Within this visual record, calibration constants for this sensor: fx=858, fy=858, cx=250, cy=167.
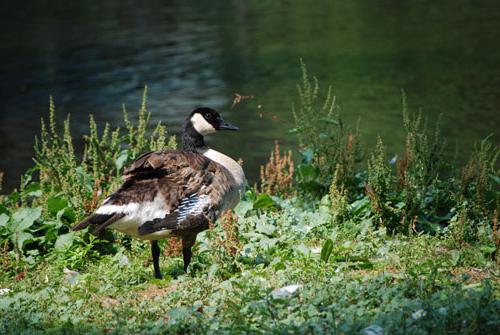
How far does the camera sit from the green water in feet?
46.2

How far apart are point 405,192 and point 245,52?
43.2 ft

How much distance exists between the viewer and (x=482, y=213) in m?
7.26

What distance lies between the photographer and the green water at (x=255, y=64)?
14094 mm

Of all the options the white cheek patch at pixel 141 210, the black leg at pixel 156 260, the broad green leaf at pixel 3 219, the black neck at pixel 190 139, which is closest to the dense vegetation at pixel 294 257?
the broad green leaf at pixel 3 219

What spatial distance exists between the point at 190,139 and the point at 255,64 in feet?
36.2

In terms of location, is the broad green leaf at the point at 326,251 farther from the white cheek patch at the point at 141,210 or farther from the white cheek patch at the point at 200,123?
the white cheek patch at the point at 200,123

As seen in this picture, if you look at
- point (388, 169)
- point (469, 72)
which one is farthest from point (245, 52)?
point (388, 169)

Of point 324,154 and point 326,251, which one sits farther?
point 324,154

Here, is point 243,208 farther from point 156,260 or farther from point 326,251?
point 326,251

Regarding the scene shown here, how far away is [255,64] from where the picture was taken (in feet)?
61.2

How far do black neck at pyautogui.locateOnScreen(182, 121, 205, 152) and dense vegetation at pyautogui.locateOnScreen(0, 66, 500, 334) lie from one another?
659 millimetres

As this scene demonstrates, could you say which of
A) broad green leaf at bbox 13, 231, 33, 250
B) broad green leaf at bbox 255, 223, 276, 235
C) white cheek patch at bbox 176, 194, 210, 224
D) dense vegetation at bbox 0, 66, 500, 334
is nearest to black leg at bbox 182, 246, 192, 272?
dense vegetation at bbox 0, 66, 500, 334

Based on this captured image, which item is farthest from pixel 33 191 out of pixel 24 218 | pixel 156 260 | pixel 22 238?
pixel 156 260

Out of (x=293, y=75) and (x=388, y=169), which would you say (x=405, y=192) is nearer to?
(x=388, y=169)
